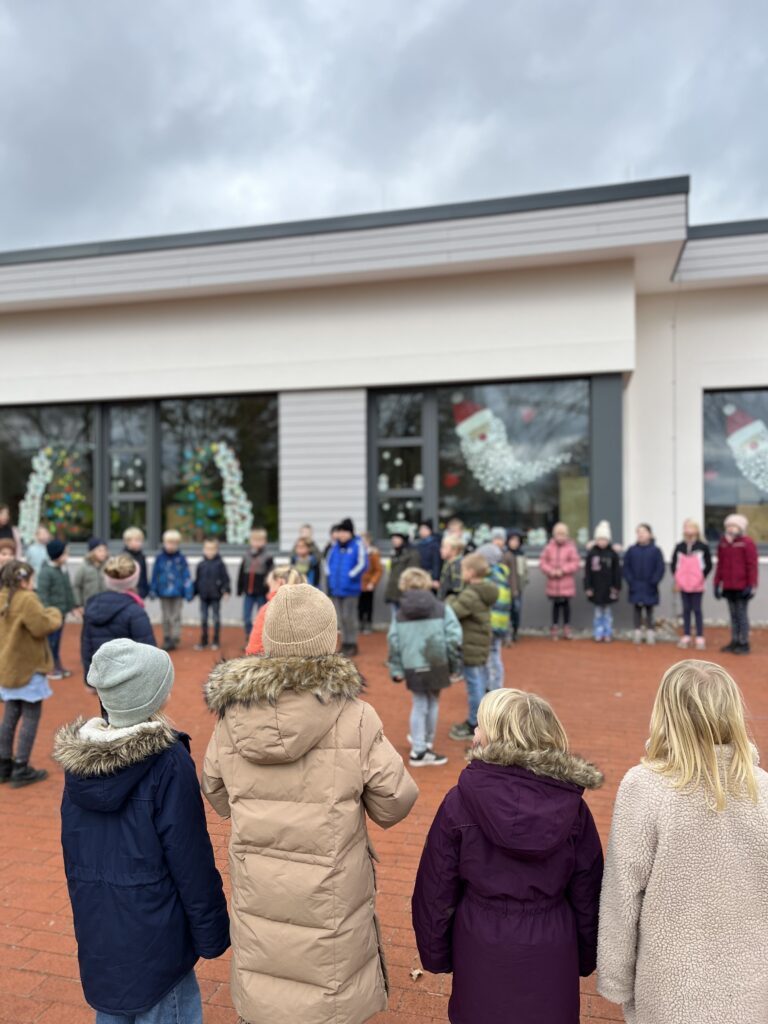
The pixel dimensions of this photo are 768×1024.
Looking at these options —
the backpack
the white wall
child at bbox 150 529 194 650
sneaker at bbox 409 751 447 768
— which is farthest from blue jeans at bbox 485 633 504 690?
the white wall

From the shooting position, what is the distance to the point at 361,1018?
7.05 ft

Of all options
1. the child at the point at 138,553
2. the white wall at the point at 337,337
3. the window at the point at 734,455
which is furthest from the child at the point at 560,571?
the child at the point at 138,553

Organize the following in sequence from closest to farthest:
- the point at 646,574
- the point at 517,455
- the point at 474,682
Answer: the point at 474,682, the point at 646,574, the point at 517,455

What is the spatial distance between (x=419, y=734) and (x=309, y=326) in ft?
27.4

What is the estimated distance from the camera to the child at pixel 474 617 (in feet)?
19.5

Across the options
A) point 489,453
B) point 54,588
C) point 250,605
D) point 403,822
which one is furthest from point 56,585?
point 489,453

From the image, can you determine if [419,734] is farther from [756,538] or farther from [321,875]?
[756,538]

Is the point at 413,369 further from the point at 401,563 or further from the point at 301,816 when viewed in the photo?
the point at 301,816

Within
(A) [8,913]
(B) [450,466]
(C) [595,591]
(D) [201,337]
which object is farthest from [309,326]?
(A) [8,913]

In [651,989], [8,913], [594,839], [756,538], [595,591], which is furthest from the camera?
[756,538]

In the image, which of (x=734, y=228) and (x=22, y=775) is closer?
(x=22, y=775)

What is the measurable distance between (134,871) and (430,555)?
28.0 ft

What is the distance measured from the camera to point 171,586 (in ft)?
33.8

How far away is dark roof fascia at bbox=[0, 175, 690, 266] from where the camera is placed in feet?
33.5
